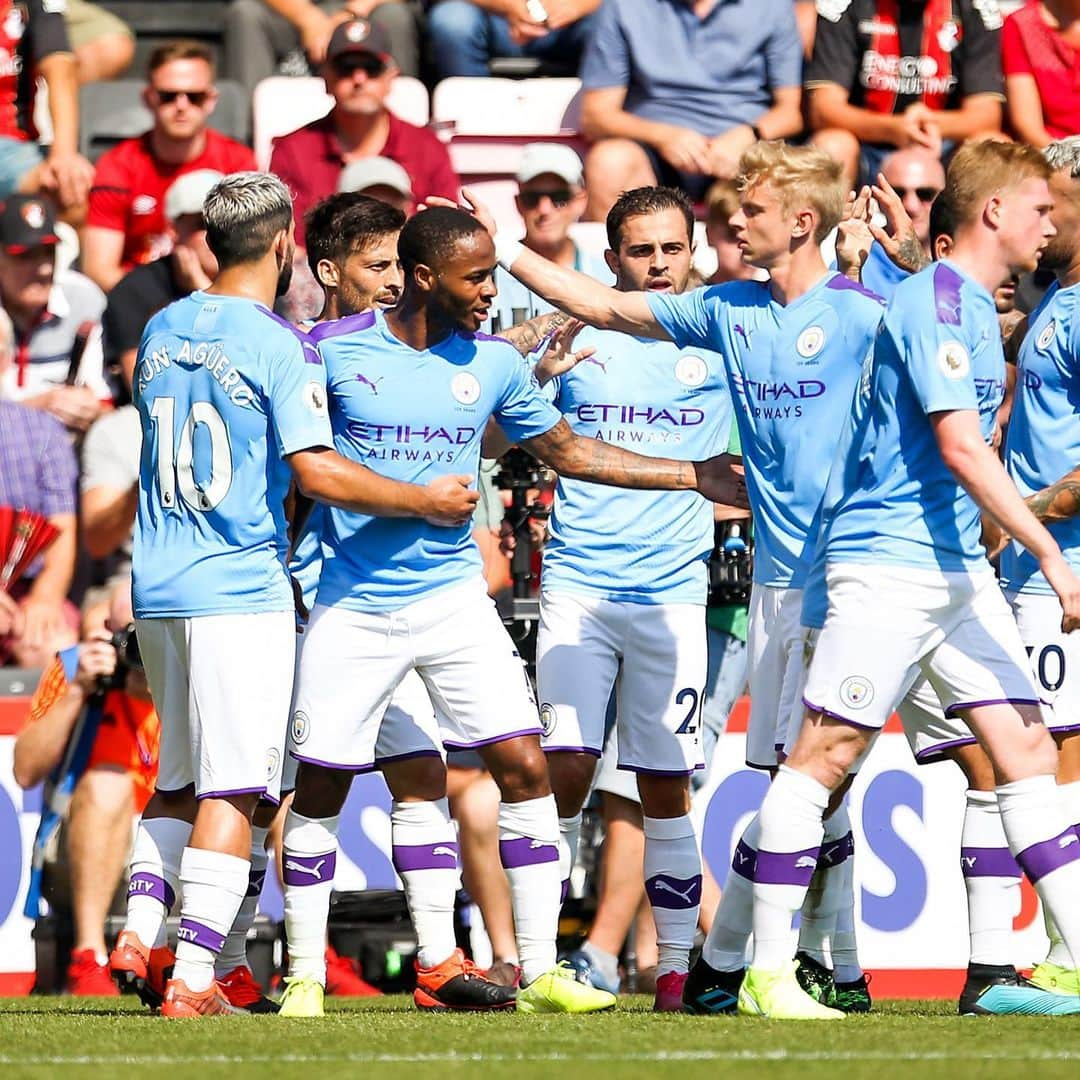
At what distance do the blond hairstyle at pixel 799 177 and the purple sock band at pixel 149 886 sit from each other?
2.82m

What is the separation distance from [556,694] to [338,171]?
166 inches

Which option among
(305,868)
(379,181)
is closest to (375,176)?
(379,181)

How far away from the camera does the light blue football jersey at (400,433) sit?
7.18 m

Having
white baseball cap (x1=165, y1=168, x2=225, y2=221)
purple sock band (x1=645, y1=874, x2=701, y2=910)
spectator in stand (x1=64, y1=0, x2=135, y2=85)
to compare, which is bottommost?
purple sock band (x1=645, y1=874, x2=701, y2=910)

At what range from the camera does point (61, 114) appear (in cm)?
1205

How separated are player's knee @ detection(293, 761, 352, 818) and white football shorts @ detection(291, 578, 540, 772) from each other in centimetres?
8

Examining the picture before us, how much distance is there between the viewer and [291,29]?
13.4m

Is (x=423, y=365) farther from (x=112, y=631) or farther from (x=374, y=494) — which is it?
(x=112, y=631)

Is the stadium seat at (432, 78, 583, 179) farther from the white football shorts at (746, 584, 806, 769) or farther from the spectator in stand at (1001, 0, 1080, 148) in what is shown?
the white football shorts at (746, 584, 806, 769)

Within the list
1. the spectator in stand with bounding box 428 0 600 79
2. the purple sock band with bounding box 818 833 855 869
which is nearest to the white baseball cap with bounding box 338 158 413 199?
the spectator in stand with bounding box 428 0 600 79

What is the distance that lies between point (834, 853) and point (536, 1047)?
5.68 feet

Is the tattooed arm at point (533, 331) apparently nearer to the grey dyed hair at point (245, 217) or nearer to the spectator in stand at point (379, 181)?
the grey dyed hair at point (245, 217)

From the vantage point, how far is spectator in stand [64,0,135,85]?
1320cm

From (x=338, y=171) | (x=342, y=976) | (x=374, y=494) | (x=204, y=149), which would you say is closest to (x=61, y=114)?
(x=204, y=149)
